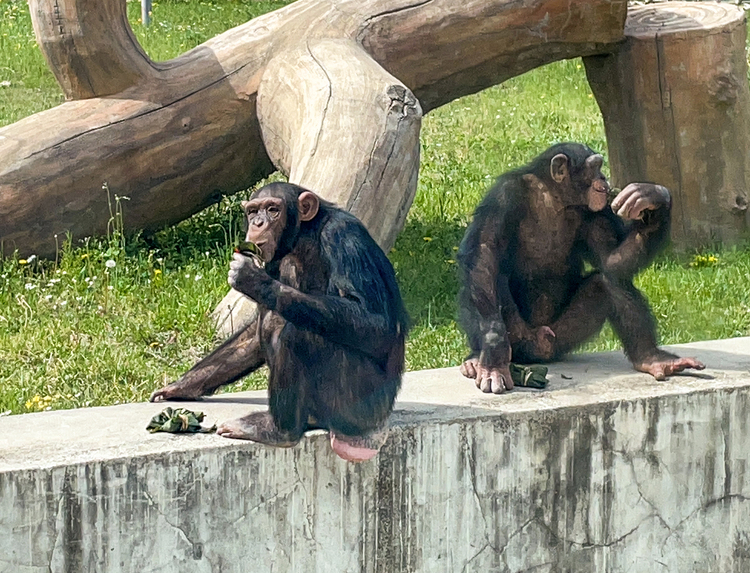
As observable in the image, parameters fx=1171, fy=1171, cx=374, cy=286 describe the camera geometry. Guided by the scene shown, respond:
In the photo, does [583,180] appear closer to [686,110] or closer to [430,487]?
[430,487]

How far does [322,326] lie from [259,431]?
0.36 meters

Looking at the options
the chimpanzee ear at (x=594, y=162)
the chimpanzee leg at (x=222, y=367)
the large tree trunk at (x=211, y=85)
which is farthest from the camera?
the large tree trunk at (x=211, y=85)

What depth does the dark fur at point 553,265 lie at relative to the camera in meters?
3.99

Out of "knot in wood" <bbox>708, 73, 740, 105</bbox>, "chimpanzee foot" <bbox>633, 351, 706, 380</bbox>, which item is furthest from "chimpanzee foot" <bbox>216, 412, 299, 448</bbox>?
"knot in wood" <bbox>708, 73, 740, 105</bbox>

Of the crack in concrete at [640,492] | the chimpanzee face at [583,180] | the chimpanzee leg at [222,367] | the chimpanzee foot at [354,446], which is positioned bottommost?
the crack in concrete at [640,492]

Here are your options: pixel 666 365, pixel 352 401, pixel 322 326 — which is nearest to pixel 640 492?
pixel 666 365

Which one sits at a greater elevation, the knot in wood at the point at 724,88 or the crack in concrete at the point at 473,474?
the knot in wood at the point at 724,88

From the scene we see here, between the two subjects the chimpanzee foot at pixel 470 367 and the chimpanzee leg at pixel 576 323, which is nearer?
the chimpanzee foot at pixel 470 367

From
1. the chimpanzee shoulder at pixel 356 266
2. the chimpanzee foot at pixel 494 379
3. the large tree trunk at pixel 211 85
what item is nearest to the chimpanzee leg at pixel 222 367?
the chimpanzee shoulder at pixel 356 266

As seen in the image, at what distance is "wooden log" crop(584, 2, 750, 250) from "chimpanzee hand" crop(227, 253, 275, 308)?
4162mm

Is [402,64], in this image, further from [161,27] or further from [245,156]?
[161,27]

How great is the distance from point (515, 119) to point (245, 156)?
428 centimetres

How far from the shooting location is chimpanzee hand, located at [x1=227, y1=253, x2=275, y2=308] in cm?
305

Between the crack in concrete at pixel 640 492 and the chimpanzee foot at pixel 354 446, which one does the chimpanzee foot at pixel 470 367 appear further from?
the chimpanzee foot at pixel 354 446
